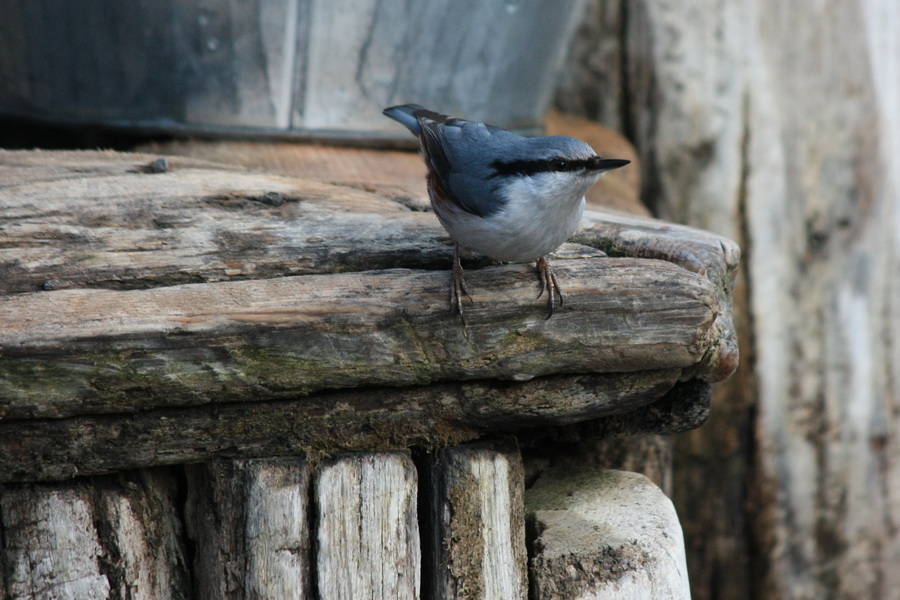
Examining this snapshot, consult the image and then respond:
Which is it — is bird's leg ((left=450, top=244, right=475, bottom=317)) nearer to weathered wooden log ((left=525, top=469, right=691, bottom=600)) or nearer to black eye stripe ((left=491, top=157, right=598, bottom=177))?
black eye stripe ((left=491, top=157, right=598, bottom=177))

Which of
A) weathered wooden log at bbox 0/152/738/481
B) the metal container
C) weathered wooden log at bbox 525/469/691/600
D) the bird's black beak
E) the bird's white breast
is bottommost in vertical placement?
weathered wooden log at bbox 525/469/691/600

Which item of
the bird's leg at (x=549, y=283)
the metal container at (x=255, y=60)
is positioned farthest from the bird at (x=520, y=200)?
the metal container at (x=255, y=60)

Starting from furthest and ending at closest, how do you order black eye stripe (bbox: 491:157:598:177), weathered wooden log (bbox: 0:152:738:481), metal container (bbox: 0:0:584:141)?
1. metal container (bbox: 0:0:584:141)
2. black eye stripe (bbox: 491:157:598:177)
3. weathered wooden log (bbox: 0:152:738:481)

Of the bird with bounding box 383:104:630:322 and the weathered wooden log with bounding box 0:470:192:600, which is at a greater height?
the bird with bounding box 383:104:630:322

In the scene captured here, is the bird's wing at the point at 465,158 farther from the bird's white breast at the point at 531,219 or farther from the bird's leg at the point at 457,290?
the bird's leg at the point at 457,290

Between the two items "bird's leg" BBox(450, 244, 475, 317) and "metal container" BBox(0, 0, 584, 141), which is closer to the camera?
"bird's leg" BBox(450, 244, 475, 317)

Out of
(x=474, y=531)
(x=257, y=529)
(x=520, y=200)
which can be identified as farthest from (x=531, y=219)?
(x=257, y=529)

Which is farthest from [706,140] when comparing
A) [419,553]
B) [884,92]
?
[419,553]

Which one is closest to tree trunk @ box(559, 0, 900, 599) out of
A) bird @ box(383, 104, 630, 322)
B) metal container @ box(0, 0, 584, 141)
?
metal container @ box(0, 0, 584, 141)

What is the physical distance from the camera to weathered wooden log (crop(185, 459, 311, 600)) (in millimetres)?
1821

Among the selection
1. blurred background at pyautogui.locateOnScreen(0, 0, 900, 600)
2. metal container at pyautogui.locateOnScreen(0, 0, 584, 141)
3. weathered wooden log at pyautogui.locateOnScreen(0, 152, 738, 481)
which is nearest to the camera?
weathered wooden log at pyautogui.locateOnScreen(0, 152, 738, 481)

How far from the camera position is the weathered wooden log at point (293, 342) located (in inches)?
68.6

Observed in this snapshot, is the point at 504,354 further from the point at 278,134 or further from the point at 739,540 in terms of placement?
the point at 739,540

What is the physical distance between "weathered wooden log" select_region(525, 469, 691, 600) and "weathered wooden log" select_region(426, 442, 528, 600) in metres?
0.07
